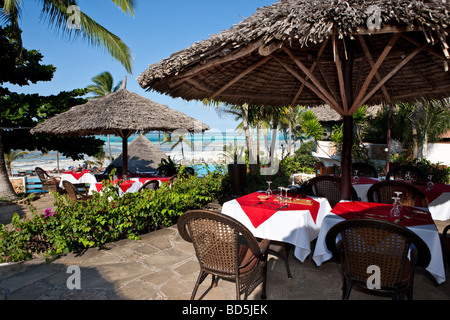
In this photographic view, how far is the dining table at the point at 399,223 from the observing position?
2.48 meters

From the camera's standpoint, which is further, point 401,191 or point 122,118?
point 122,118

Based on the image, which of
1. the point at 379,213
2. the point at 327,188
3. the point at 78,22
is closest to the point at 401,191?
the point at 327,188

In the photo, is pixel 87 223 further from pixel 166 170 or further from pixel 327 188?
pixel 166 170

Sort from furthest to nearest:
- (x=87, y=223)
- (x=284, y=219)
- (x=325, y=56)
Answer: (x=325, y=56) → (x=87, y=223) → (x=284, y=219)

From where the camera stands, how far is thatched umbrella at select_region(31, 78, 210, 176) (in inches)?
276

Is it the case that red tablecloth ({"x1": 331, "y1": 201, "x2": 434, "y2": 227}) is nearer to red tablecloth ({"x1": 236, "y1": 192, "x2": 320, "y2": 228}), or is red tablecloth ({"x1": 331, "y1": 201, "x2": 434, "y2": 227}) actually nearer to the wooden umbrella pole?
red tablecloth ({"x1": 236, "y1": 192, "x2": 320, "y2": 228})

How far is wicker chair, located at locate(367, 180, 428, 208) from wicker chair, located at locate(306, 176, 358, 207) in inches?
11.7

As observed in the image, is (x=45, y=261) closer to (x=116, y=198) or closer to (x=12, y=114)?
(x=116, y=198)

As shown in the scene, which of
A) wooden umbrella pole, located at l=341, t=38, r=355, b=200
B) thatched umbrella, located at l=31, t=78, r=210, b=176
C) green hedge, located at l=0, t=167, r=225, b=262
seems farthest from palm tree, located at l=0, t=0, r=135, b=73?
wooden umbrella pole, located at l=341, t=38, r=355, b=200

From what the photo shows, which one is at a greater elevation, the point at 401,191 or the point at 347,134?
the point at 347,134

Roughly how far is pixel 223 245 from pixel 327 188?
278 cm

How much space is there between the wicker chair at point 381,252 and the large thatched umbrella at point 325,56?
4.93ft

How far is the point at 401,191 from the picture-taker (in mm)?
4039
